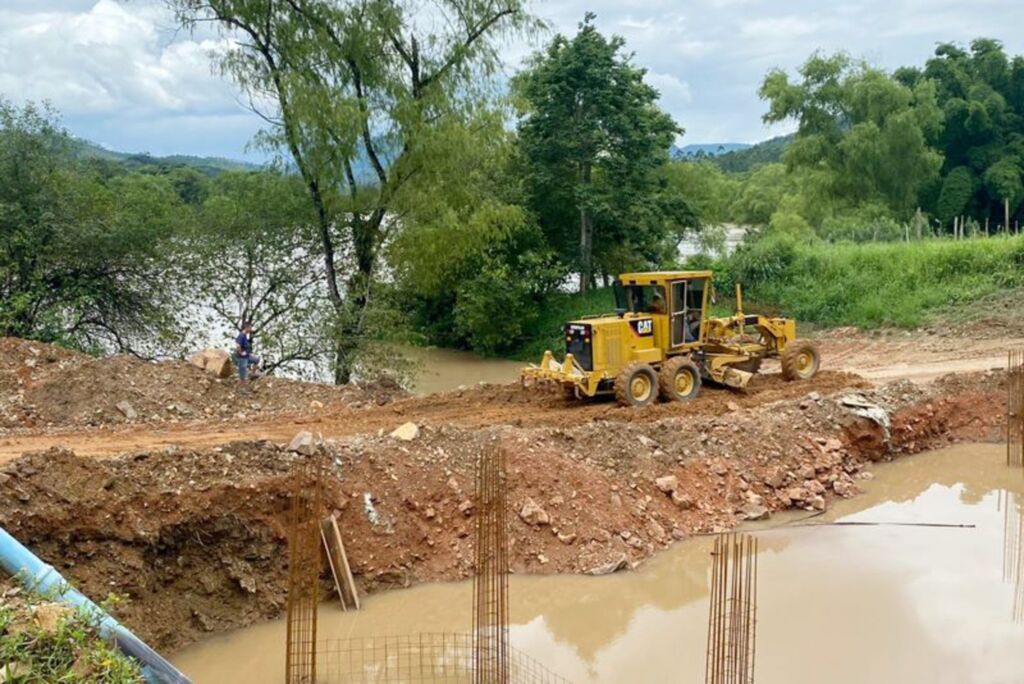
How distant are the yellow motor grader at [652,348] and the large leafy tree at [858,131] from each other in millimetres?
20285

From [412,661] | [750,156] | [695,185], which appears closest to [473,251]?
[412,661]

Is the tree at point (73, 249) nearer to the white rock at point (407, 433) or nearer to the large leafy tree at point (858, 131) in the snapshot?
the white rock at point (407, 433)

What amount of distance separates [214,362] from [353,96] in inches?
225

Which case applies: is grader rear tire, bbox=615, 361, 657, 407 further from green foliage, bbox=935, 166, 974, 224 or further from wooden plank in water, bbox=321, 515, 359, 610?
green foliage, bbox=935, 166, 974, 224

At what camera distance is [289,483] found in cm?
930

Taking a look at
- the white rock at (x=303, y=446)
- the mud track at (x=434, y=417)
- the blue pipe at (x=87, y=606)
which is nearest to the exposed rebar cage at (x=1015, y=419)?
the mud track at (x=434, y=417)

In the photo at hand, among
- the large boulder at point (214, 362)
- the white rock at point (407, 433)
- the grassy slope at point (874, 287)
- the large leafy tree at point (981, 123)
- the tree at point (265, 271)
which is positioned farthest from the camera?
the large leafy tree at point (981, 123)

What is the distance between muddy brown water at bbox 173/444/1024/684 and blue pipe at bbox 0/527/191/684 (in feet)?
9.89

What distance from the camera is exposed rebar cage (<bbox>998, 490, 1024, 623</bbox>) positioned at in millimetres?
9062

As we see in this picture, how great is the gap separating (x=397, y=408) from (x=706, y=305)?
5529 mm

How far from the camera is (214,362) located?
14820 millimetres

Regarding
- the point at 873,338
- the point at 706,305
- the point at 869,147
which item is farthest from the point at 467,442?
the point at 869,147

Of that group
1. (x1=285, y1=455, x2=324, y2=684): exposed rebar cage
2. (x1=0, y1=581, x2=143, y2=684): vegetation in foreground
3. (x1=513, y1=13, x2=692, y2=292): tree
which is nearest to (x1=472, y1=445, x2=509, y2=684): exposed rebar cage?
(x1=285, y1=455, x2=324, y2=684): exposed rebar cage

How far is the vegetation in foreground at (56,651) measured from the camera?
12.5ft
